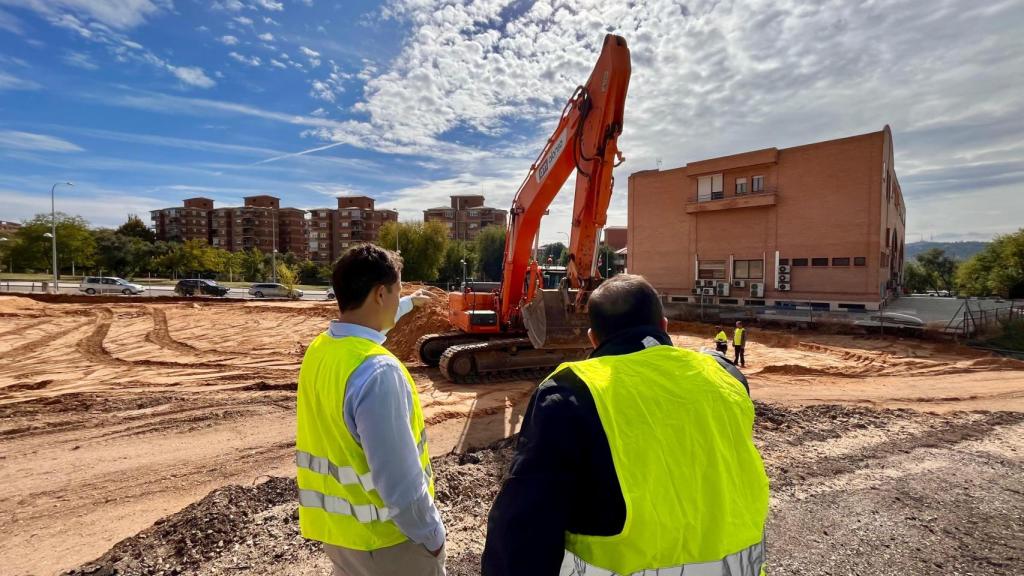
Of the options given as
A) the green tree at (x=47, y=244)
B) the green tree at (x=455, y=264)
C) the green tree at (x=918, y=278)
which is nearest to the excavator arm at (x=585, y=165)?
the green tree at (x=455, y=264)

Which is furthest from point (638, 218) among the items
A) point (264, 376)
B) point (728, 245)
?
point (264, 376)

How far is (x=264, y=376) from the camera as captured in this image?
34.6 ft

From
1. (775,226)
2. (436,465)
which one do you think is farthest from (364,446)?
(775,226)

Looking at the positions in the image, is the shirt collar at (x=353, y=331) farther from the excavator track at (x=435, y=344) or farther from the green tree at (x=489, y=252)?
the green tree at (x=489, y=252)

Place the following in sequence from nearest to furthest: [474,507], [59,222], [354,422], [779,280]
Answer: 1. [354,422]
2. [474,507]
3. [779,280]
4. [59,222]

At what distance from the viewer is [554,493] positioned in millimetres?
1220

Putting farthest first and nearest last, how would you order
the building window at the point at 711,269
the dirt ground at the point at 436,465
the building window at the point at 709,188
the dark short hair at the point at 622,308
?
1. the building window at the point at 709,188
2. the building window at the point at 711,269
3. the dirt ground at the point at 436,465
4. the dark short hair at the point at 622,308

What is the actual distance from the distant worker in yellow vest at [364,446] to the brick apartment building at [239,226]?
96.1 m

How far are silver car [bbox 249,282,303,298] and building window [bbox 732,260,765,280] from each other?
96.1 ft

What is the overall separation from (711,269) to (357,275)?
30.0 meters

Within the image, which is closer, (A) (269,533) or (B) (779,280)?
(A) (269,533)

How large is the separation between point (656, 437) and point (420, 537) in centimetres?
113

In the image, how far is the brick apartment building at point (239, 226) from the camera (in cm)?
8875

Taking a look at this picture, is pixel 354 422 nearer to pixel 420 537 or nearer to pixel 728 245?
pixel 420 537
